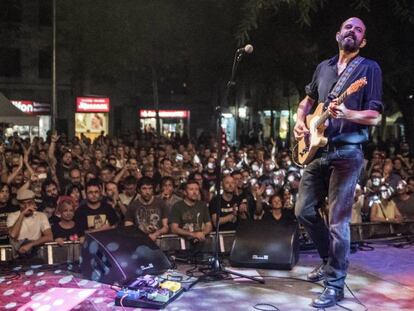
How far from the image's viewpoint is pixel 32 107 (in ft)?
96.4

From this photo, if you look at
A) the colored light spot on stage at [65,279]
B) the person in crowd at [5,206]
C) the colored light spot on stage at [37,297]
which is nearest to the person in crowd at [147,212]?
the person in crowd at [5,206]

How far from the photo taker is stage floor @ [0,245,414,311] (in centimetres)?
381

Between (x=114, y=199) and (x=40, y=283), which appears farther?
(x=114, y=199)

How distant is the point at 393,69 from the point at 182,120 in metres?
28.9

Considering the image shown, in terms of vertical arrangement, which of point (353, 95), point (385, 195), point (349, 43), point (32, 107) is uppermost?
point (32, 107)

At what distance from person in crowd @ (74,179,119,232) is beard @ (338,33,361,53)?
12.2 feet

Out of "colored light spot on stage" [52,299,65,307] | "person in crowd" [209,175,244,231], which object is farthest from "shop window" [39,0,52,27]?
"colored light spot on stage" [52,299,65,307]

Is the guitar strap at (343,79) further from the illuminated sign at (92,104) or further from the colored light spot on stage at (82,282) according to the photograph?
the illuminated sign at (92,104)

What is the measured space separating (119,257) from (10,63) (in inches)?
1156

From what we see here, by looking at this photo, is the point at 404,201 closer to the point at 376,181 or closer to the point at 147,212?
the point at 376,181

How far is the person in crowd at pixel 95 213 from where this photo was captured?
636cm

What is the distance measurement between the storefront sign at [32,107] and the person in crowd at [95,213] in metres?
24.2

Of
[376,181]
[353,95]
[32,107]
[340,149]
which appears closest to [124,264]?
[340,149]

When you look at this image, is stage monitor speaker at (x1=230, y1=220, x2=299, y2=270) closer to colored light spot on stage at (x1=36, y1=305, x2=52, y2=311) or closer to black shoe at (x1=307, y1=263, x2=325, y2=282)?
black shoe at (x1=307, y1=263, x2=325, y2=282)
